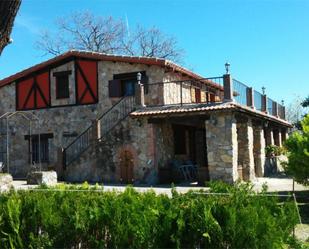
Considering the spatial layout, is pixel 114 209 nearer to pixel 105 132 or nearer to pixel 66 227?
pixel 66 227

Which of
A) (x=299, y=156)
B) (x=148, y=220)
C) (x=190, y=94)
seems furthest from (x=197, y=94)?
(x=148, y=220)

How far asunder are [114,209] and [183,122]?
12.1m

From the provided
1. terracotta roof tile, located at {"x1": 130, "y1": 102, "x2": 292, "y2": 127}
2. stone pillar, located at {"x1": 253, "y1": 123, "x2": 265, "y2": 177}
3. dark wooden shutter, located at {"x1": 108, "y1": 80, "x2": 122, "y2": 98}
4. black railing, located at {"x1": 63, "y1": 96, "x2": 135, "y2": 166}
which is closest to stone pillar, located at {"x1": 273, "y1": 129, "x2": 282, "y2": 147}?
stone pillar, located at {"x1": 253, "y1": 123, "x2": 265, "y2": 177}

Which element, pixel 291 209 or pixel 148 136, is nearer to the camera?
pixel 291 209

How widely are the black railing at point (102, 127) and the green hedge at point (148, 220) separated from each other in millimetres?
12081

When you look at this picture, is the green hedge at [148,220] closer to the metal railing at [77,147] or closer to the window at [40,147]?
the metal railing at [77,147]

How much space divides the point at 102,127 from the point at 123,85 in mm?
2028

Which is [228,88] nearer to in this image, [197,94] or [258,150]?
[258,150]

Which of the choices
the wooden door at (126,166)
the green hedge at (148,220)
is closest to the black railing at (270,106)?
the wooden door at (126,166)

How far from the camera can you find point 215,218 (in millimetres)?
4750

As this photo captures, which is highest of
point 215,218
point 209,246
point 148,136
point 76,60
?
point 76,60

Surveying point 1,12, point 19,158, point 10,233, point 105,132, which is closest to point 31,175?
point 105,132

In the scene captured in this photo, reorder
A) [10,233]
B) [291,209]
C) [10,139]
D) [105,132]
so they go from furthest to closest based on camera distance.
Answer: [10,139] < [105,132] < [10,233] < [291,209]

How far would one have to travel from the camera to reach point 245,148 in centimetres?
1673
